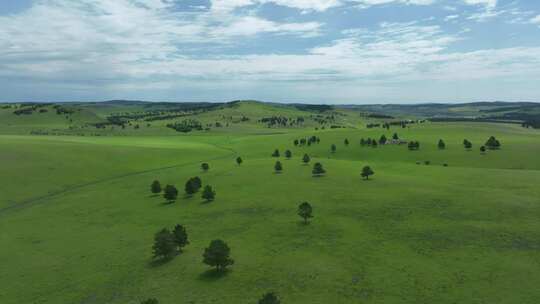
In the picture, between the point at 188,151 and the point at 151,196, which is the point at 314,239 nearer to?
the point at 151,196

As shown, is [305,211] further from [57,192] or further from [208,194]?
[57,192]

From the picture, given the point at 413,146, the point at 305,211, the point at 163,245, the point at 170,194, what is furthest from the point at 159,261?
the point at 413,146

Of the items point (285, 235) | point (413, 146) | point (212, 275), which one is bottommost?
point (212, 275)

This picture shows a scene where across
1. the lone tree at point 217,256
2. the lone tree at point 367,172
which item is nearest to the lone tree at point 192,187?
the lone tree at point 367,172

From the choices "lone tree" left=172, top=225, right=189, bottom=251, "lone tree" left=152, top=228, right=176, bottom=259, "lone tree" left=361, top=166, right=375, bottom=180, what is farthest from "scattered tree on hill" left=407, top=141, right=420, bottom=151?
"lone tree" left=152, top=228, right=176, bottom=259

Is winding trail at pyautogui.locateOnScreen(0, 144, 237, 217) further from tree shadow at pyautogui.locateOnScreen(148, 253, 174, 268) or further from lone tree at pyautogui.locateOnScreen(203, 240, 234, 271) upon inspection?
lone tree at pyautogui.locateOnScreen(203, 240, 234, 271)

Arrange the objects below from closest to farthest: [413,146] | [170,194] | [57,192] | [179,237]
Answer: [179,237]
[170,194]
[57,192]
[413,146]
